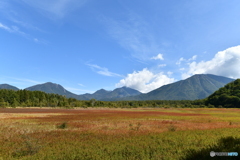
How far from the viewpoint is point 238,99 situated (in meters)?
134

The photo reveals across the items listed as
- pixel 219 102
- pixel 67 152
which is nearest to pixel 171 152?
pixel 67 152

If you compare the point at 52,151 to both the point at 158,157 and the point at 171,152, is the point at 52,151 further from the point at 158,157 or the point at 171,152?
the point at 171,152

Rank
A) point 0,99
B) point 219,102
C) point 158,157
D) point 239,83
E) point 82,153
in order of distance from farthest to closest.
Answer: point 239,83, point 219,102, point 0,99, point 82,153, point 158,157

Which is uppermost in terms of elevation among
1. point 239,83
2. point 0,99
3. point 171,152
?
point 239,83

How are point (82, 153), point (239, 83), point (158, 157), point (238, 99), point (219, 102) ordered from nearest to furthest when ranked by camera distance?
point (158, 157) → point (82, 153) → point (238, 99) → point (219, 102) → point (239, 83)

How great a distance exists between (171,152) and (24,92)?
160125 millimetres

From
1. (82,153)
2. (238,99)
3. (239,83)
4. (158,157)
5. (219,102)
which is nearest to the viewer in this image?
(158,157)

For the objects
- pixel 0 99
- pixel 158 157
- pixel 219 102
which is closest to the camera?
pixel 158 157

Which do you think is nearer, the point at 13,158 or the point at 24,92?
the point at 13,158

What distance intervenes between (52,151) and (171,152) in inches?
393

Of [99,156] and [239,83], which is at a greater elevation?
[239,83]

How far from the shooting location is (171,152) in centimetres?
1252

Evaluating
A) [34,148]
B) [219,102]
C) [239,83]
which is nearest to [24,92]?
[34,148]

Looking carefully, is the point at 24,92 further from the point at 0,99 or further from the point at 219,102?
the point at 219,102
